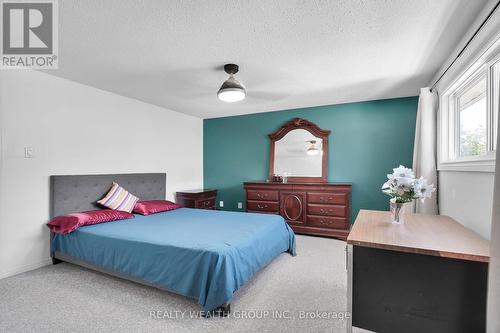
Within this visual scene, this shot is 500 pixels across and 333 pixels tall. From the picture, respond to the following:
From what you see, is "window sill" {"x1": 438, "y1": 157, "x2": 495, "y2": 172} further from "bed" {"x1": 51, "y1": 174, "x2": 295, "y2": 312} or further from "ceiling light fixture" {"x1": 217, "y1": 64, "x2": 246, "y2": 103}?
"ceiling light fixture" {"x1": 217, "y1": 64, "x2": 246, "y2": 103}

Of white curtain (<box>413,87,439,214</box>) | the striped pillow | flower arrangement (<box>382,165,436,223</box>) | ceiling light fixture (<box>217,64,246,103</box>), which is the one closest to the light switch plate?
the striped pillow

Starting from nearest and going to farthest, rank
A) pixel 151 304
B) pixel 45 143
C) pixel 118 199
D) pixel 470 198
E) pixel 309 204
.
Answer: pixel 470 198, pixel 151 304, pixel 45 143, pixel 118 199, pixel 309 204

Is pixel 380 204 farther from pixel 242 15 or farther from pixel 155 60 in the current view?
pixel 155 60

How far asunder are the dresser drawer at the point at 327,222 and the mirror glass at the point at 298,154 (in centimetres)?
85

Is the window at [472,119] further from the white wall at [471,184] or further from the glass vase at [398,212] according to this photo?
the glass vase at [398,212]

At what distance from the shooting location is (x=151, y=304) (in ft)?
7.11

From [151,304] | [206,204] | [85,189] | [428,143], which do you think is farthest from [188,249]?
[428,143]

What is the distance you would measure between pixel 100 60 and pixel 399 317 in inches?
135

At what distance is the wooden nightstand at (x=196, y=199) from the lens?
4.70 metres

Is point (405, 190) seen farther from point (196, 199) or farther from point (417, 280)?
point (196, 199)

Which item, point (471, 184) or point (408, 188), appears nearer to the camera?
point (408, 188)

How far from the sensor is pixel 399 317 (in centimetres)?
149

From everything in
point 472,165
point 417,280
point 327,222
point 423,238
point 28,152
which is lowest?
point 327,222

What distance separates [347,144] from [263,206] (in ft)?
6.22
